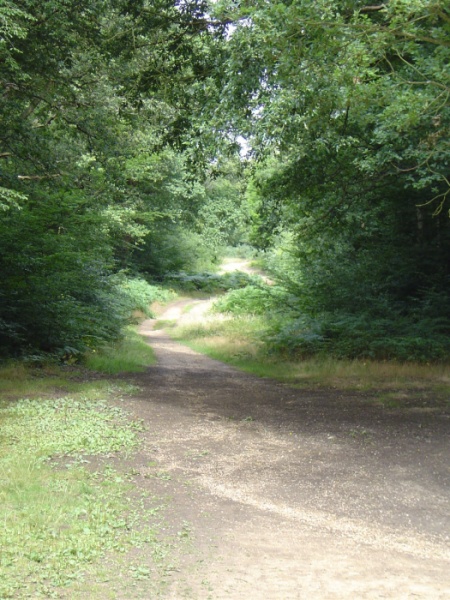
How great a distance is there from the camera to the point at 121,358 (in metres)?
14.8

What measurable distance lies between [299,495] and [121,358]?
394 inches

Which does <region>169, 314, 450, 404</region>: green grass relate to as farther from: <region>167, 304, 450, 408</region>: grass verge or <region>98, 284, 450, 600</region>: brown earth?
<region>98, 284, 450, 600</region>: brown earth

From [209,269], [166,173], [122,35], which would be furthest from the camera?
[209,269]

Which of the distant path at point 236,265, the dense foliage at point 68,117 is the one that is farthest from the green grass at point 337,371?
the distant path at point 236,265

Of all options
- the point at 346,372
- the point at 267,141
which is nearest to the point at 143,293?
the point at 346,372

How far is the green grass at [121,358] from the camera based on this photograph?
1305cm

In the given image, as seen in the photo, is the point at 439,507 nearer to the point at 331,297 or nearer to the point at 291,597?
the point at 291,597

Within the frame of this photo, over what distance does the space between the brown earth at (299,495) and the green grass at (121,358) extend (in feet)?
12.4

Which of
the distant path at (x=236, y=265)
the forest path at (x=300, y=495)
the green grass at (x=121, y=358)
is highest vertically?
the distant path at (x=236, y=265)

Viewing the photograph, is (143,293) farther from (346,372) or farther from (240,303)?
(346,372)

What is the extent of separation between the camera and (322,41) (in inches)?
276

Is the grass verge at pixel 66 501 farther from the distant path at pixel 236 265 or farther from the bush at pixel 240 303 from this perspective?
the distant path at pixel 236 265

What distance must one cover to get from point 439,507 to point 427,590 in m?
1.62

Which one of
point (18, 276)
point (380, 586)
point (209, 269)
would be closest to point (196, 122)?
point (18, 276)
